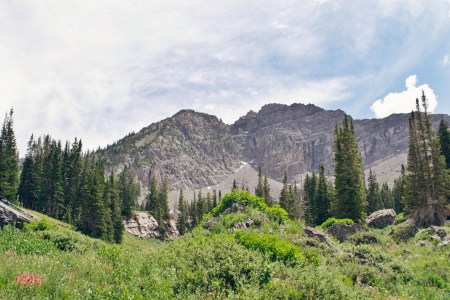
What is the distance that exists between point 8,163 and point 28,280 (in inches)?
2301

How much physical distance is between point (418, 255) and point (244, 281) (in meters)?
13.8

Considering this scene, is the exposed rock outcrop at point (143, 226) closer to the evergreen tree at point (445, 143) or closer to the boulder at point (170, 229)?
the boulder at point (170, 229)

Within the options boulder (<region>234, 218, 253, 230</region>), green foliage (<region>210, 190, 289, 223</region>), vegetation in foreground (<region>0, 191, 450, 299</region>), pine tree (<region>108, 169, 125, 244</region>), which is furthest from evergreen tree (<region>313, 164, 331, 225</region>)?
pine tree (<region>108, 169, 125, 244</region>)

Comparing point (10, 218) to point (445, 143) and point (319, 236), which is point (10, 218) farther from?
point (445, 143)

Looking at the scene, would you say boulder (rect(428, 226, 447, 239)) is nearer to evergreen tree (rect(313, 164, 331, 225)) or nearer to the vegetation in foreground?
the vegetation in foreground

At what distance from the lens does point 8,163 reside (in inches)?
2087

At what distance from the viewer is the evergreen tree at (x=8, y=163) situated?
46.8m

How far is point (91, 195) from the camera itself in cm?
5747

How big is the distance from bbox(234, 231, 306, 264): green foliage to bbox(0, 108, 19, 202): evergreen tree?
49.4 m

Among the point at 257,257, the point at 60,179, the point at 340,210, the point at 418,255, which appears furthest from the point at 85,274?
the point at 60,179

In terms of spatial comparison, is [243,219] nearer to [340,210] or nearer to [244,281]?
[244,281]

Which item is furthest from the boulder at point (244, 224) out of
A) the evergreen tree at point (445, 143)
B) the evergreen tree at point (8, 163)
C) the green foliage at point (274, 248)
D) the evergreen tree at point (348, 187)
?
the evergreen tree at point (8, 163)

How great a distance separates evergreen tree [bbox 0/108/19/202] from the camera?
46750 millimetres

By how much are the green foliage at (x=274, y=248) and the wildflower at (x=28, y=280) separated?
22.5ft
